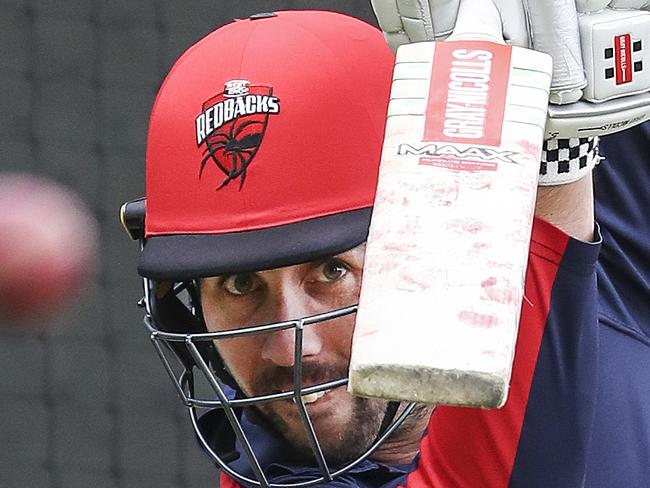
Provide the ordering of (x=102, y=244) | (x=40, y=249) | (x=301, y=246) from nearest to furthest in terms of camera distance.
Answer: (x=301, y=246), (x=40, y=249), (x=102, y=244)

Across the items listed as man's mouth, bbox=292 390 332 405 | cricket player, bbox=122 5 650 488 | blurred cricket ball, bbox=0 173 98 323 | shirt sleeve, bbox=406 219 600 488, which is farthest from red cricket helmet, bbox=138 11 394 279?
blurred cricket ball, bbox=0 173 98 323

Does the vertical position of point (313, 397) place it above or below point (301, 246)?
below

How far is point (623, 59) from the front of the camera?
100 cm

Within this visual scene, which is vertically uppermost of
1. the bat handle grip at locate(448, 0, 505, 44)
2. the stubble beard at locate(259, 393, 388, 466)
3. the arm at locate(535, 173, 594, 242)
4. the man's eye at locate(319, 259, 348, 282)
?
the bat handle grip at locate(448, 0, 505, 44)

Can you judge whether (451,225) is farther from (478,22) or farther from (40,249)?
(40,249)

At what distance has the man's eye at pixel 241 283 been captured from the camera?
141cm

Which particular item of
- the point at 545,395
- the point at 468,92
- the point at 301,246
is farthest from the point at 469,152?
the point at 301,246

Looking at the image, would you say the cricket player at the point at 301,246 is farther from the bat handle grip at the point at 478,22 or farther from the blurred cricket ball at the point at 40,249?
the blurred cricket ball at the point at 40,249

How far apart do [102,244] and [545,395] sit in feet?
6.44

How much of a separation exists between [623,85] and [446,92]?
0.14 meters

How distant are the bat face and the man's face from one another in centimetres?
44

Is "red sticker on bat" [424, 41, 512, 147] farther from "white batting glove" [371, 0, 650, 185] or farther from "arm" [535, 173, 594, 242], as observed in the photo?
"arm" [535, 173, 594, 242]

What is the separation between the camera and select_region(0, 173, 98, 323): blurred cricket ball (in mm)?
2467

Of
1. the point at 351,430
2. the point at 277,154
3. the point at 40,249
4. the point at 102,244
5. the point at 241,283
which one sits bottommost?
the point at 102,244
